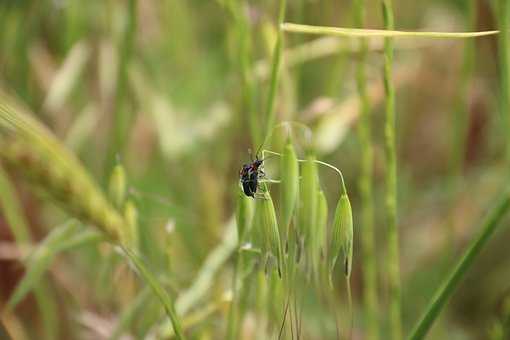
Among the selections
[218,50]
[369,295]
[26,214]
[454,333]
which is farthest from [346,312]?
[218,50]

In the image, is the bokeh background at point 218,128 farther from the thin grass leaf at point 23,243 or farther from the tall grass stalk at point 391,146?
the tall grass stalk at point 391,146

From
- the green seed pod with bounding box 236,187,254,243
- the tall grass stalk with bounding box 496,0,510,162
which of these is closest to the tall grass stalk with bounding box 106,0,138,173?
the green seed pod with bounding box 236,187,254,243

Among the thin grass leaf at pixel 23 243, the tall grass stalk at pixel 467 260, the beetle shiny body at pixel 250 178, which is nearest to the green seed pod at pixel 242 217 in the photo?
the beetle shiny body at pixel 250 178

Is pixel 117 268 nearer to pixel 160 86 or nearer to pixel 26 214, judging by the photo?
pixel 26 214

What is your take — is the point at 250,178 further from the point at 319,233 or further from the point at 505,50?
the point at 505,50

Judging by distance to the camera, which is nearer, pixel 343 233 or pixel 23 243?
pixel 343 233

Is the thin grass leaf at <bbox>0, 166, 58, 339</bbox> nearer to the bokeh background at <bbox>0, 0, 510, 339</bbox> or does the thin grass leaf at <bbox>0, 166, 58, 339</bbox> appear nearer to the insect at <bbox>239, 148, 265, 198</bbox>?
the bokeh background at <bbox>0, 0, 510, 339</bbox>

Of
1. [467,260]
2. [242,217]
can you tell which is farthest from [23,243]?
[467,260]
